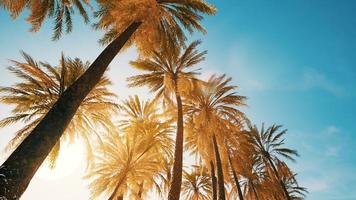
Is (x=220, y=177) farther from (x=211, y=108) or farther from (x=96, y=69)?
(x=96, y=69)

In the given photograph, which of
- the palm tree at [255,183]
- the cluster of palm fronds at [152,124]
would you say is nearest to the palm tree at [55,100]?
the cluster of palm fronds at [152,124]

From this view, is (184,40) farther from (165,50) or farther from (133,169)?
(133,169)

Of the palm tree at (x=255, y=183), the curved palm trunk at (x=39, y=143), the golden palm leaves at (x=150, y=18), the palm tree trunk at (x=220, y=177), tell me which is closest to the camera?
the curved palm trunk at (x=39, y=143)

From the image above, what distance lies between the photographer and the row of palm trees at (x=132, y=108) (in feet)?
25.1

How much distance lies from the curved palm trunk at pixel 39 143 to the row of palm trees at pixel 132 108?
0.07 ft

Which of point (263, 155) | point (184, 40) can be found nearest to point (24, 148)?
point (184, 40)

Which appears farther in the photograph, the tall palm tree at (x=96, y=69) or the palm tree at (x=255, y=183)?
the palm tree at (x=255, y=183)

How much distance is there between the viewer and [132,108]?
904 inches

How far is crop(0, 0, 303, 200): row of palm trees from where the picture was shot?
764 centimetres

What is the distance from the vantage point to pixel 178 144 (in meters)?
14.6

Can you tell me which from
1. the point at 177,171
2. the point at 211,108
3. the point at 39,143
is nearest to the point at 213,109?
the point at 211,108

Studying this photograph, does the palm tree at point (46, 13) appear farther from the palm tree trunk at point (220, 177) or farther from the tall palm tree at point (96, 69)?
the palm tree trunk at point (220, 177)

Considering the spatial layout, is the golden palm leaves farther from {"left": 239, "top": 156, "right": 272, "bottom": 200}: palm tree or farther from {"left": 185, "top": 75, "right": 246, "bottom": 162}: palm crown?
{"left": 239, "top": 156, "right": 272, "bottom": 200}: palm tree

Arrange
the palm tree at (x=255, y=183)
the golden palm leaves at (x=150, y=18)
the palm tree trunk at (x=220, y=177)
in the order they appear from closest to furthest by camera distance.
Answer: the golden palm leaves at (x=150, y=18) < the palm tree trunk at (x=220, y=177) < the palm tree at (x=255, y=183)
